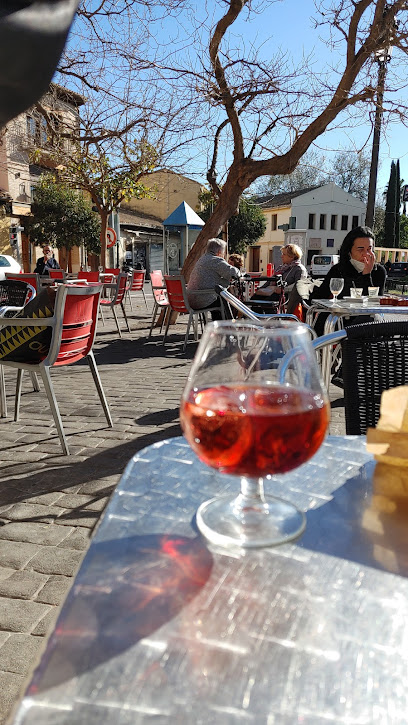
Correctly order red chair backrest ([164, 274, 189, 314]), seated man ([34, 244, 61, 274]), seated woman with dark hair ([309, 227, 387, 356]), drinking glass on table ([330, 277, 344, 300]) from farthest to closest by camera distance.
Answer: seated man ([34, 244, 61, 274]), red chair backrest ([164, 274, 189, 314]), seated woman with dark hair ([309, 227, 387, 356]), drinking glass on table ([330, 277, 344, 300])

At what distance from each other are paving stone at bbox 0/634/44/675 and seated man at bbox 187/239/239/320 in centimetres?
693

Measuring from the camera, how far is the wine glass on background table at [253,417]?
623 millimetres

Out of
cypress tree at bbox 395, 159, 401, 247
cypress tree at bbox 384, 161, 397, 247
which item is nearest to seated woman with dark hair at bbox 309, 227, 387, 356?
cypress tree at bbox 384, 161, 397, 247

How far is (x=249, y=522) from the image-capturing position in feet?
2.16

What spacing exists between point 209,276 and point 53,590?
684 centimetres

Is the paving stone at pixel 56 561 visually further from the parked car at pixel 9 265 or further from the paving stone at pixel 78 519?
the parked car at pixel 9 265

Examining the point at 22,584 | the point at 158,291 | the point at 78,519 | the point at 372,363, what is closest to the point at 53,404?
the point at 78,519

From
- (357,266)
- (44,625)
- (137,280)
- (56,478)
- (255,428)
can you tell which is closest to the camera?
(255,428)

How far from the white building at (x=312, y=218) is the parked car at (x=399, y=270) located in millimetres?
20873

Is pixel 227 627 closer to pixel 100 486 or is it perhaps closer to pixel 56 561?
pixel 56 561

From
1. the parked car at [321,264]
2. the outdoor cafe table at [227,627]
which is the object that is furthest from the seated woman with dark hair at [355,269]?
the parked car at [321,264]

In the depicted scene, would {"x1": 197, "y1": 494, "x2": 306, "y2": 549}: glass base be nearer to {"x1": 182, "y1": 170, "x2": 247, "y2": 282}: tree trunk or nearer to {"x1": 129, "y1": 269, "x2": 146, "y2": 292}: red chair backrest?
{"x1": 182, "y1": 170, "x2": 247, "y2": 282}: tree trunk

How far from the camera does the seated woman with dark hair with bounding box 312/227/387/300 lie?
18.7 feet

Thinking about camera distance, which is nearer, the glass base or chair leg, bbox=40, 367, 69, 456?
the glass base
